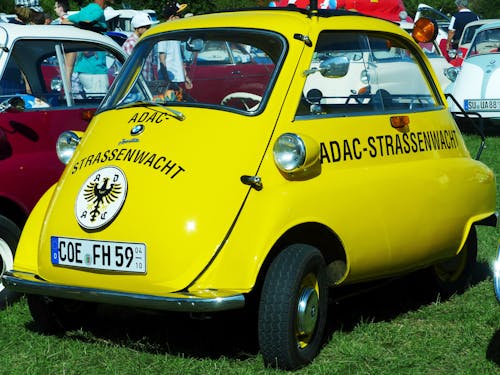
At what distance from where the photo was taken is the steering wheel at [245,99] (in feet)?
16.8

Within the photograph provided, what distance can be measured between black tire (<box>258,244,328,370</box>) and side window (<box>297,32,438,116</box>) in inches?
31.9

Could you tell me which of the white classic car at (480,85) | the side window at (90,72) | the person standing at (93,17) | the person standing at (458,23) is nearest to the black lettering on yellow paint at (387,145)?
the side window at (90,72)

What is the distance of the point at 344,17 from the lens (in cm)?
548

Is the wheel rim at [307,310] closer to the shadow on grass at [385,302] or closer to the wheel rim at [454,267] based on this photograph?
the shadow on grass at [385,302]

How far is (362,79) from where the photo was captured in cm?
555

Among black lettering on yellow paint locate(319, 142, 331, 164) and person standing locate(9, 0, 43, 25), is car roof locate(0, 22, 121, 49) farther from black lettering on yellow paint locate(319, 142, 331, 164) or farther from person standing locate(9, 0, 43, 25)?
black lettering on yellow paint locate(319, 142, 331, 164)

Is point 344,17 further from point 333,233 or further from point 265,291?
point 265,291

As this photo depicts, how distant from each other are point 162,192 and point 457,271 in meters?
2.46

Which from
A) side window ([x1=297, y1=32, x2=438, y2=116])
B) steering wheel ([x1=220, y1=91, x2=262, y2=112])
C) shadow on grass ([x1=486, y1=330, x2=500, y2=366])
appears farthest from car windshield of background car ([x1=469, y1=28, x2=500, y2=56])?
steering wheel ([x1=220, y1=91, x2=262, y2=112])

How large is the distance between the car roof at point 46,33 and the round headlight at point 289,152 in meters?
2.63

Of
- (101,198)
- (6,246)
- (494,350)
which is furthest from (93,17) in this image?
(494,350)

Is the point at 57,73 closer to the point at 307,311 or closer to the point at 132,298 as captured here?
the point at 132,298

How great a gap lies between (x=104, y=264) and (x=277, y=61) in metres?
1.42

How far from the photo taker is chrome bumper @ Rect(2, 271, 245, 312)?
4.30 m
